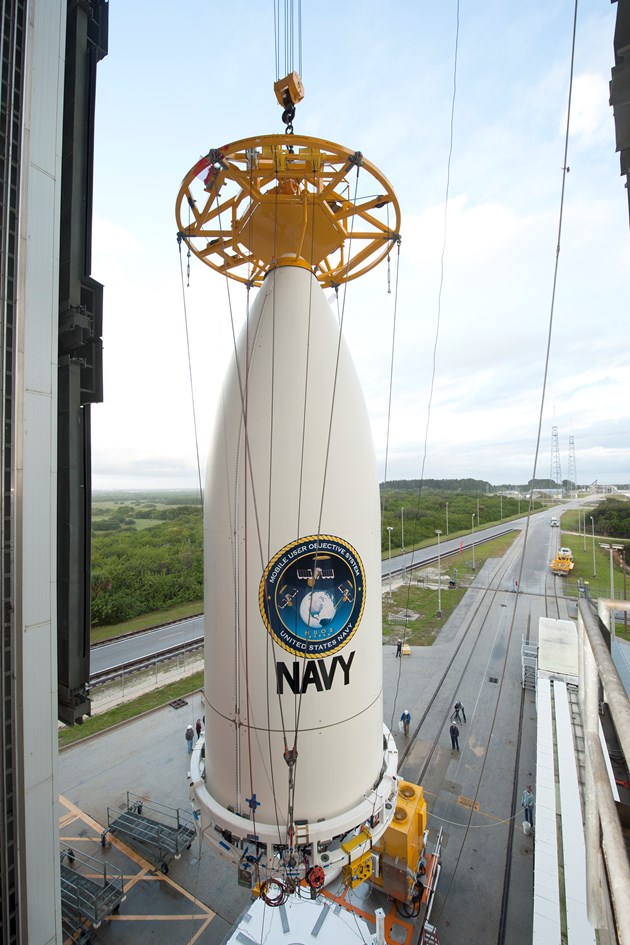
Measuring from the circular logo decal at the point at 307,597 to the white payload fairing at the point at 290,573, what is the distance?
0.02 meters

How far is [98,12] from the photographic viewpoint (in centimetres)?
588

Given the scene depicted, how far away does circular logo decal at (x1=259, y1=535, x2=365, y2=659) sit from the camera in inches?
191

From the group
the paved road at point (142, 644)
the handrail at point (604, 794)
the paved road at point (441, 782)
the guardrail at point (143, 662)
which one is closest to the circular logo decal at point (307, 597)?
the handrail at point (604, 794)

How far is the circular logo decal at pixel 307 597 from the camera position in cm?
485

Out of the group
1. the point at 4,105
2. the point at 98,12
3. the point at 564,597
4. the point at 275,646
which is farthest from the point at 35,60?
the point at 564,597

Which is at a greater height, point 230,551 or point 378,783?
point 230,551

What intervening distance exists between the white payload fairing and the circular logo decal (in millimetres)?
16

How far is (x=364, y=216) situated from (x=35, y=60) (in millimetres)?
4297

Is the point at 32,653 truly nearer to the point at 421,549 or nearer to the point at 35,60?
the point at 35,60

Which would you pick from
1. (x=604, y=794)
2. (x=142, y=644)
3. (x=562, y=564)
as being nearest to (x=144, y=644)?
(x=142, y=644)

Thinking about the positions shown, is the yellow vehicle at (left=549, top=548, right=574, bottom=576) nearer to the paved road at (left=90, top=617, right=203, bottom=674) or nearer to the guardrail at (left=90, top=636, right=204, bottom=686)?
the paved road at (left=90, top=617, right=203, bottom=674)

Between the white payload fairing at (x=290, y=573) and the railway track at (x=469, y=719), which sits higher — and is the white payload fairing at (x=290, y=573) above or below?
above

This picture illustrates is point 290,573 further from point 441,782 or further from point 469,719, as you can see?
point 469,719

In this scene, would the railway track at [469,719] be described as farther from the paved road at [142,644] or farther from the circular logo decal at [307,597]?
the paved road at [142,644]
